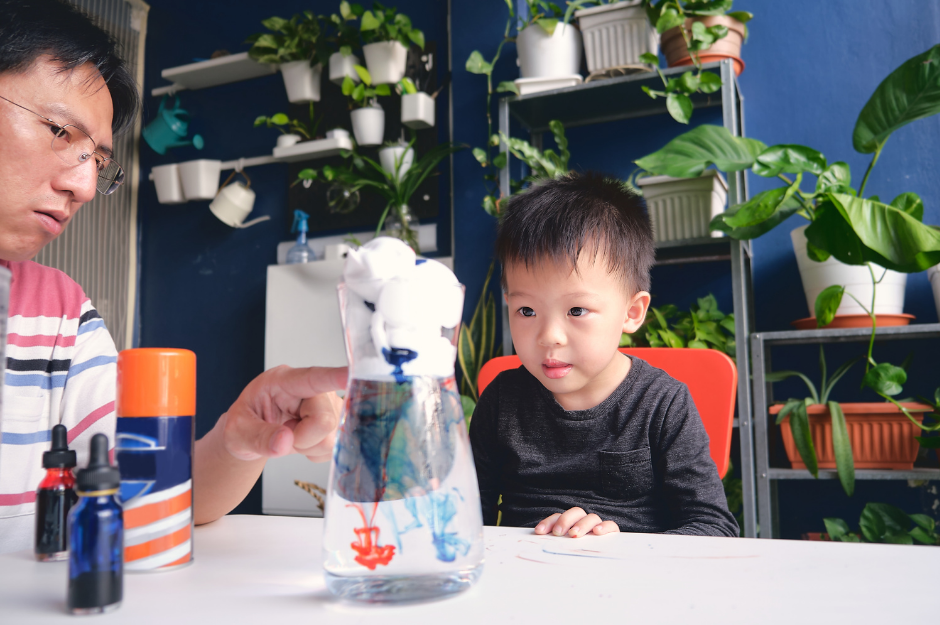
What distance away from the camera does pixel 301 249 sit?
292cm

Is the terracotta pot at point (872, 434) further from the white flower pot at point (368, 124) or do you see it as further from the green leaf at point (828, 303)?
the white flower pot at point (368, 124)

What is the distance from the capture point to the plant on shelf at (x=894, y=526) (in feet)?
6.23

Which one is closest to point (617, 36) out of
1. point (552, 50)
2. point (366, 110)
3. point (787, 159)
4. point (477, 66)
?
point (552, 50)

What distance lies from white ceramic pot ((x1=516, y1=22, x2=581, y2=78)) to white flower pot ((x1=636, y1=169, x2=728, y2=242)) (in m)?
0.54

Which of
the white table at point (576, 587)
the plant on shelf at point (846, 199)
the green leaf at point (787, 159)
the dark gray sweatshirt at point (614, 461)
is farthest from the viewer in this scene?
the green leaf at point (787, 159)

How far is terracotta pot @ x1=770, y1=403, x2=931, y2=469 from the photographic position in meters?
1.85

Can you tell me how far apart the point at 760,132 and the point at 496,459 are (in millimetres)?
1796

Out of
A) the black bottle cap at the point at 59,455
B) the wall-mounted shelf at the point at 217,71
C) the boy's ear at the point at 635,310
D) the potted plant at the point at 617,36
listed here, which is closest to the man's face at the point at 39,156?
the black bottle cap at the point at 59,455

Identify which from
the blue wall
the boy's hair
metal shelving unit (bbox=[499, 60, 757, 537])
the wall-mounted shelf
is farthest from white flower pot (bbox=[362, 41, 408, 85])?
the boy's hair

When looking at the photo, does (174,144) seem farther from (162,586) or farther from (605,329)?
(162,586)

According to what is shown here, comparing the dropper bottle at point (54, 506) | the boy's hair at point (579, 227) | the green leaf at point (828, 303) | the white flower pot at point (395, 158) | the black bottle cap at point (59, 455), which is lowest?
the dropper bottle at point (54, 506)

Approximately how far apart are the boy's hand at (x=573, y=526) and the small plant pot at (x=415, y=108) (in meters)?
2.28

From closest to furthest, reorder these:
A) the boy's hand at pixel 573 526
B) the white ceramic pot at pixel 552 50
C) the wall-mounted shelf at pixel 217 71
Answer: the boy's hand at pixel 573 526 < the white ceramic pot at pixel 552 50 < the wall-mounted shelf at pixel 217 71

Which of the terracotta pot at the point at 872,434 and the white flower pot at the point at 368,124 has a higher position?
the white flower pot at the point at 368,124
